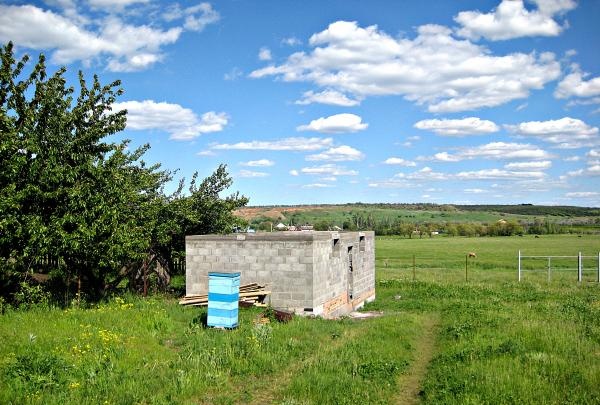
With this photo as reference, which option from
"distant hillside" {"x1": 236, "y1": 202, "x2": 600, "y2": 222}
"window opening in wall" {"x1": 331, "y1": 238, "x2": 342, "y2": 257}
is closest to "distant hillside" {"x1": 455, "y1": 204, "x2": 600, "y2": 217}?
"distant hillside" {"x1": 236, "y1": 202, "x2": 600, "y2": 222}

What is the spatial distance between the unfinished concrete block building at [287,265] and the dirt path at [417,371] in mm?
3703

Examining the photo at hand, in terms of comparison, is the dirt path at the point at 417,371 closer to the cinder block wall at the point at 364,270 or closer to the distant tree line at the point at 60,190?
the cinder block wall at the point at 364,270

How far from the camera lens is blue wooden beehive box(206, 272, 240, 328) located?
13.4 metres

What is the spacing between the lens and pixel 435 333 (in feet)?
48.4

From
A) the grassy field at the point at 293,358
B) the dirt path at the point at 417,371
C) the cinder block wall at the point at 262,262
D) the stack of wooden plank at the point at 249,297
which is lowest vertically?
the dirt path at the point at 417,371

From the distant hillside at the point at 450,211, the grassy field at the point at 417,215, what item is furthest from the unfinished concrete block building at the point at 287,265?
the distant hillside at the point at 450,211

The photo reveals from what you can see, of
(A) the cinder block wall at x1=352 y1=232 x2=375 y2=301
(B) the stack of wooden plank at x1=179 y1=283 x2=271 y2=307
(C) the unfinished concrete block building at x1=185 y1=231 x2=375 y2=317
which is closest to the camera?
(B) the stack of wooden plank at x1=179 y1=283 x2=271 y2=307

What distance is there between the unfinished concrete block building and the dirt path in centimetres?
370

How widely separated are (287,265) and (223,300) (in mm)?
3764

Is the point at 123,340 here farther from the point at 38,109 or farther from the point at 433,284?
the point at 433,284

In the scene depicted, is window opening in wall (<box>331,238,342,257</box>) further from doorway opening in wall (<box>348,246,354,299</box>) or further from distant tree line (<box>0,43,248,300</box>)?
distant tree line (<box>0,43,248,300</box>)

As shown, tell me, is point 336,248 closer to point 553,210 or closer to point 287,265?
point 287,265

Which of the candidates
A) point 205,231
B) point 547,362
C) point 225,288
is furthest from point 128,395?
point 205,231

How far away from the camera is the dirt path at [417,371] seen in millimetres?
9131
